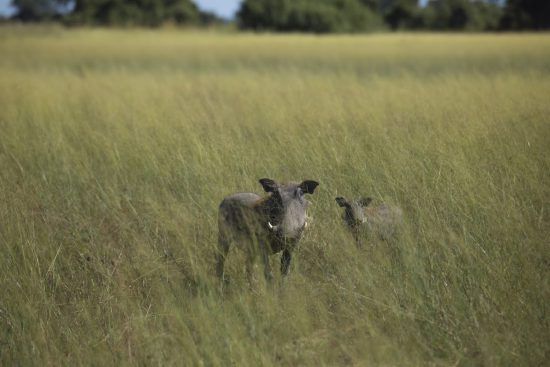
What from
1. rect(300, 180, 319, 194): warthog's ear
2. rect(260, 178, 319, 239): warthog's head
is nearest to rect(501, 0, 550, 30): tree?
rect(300, 180, 319, 194): warthog's ear

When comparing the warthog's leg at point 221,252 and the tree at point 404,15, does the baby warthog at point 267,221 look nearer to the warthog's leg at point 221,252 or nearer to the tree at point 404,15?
the warthog's leg at point 221,252

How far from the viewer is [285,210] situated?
9.54ft

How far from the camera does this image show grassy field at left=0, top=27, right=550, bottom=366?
101 inches

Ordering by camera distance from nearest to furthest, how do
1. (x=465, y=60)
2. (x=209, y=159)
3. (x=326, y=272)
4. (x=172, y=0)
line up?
1. (x=326, y=272)
2. (x=209, y=159)
3. (x=465, y=60)
4. (x=172, y=0)

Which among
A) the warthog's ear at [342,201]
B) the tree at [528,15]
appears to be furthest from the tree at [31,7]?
the warthog's ear at [342,201]

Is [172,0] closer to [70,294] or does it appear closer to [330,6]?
[330,6]

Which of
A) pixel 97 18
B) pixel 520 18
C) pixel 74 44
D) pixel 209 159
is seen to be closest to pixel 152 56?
pixel 74 44

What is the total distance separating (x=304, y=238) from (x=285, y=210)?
1.80 ft

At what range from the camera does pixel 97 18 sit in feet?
100

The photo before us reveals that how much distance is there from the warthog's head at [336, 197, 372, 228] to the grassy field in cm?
11

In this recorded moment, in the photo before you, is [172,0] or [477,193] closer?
[477,193]

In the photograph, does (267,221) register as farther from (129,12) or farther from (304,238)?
(129,12)

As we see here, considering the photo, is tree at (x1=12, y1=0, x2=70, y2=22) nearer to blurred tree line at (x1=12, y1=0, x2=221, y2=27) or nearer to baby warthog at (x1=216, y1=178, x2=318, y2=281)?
blurred tree line at (x1=12, y1=0, x2=221, y2=27)

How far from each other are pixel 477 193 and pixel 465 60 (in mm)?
9367
